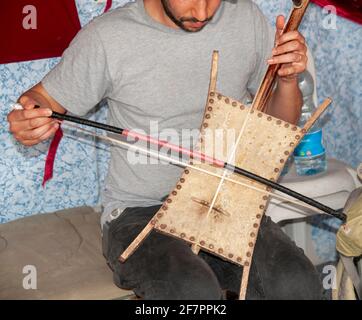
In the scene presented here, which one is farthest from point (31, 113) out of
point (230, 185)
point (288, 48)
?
point (288, 48)

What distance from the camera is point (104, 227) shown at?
1688mm

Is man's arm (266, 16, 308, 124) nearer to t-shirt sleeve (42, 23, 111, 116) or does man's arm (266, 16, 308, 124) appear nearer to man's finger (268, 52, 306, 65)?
man's finger (268, 52, 306, 65)

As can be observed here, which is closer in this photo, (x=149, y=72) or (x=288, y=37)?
(x=288, y=37)

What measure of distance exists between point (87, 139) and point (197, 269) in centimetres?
72

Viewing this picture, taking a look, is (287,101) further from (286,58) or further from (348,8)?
(348,8)

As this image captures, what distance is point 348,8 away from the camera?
2.15m

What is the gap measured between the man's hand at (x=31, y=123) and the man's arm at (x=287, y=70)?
0.48m

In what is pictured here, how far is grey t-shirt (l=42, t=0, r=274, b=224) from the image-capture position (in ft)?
5.32

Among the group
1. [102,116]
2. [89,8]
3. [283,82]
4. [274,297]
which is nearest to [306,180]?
[283,82]

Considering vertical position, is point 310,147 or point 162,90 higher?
point 162,90

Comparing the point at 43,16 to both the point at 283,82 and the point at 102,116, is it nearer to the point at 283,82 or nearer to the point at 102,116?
the point at 102,116

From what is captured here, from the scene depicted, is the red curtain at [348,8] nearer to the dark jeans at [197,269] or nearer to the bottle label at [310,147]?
the bottle label at [310,147]

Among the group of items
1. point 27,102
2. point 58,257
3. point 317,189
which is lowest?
point 58,257

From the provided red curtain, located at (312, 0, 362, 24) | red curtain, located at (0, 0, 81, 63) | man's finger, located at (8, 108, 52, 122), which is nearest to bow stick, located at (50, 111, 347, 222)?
man's finger, located at (8, 108, 52, 122)
